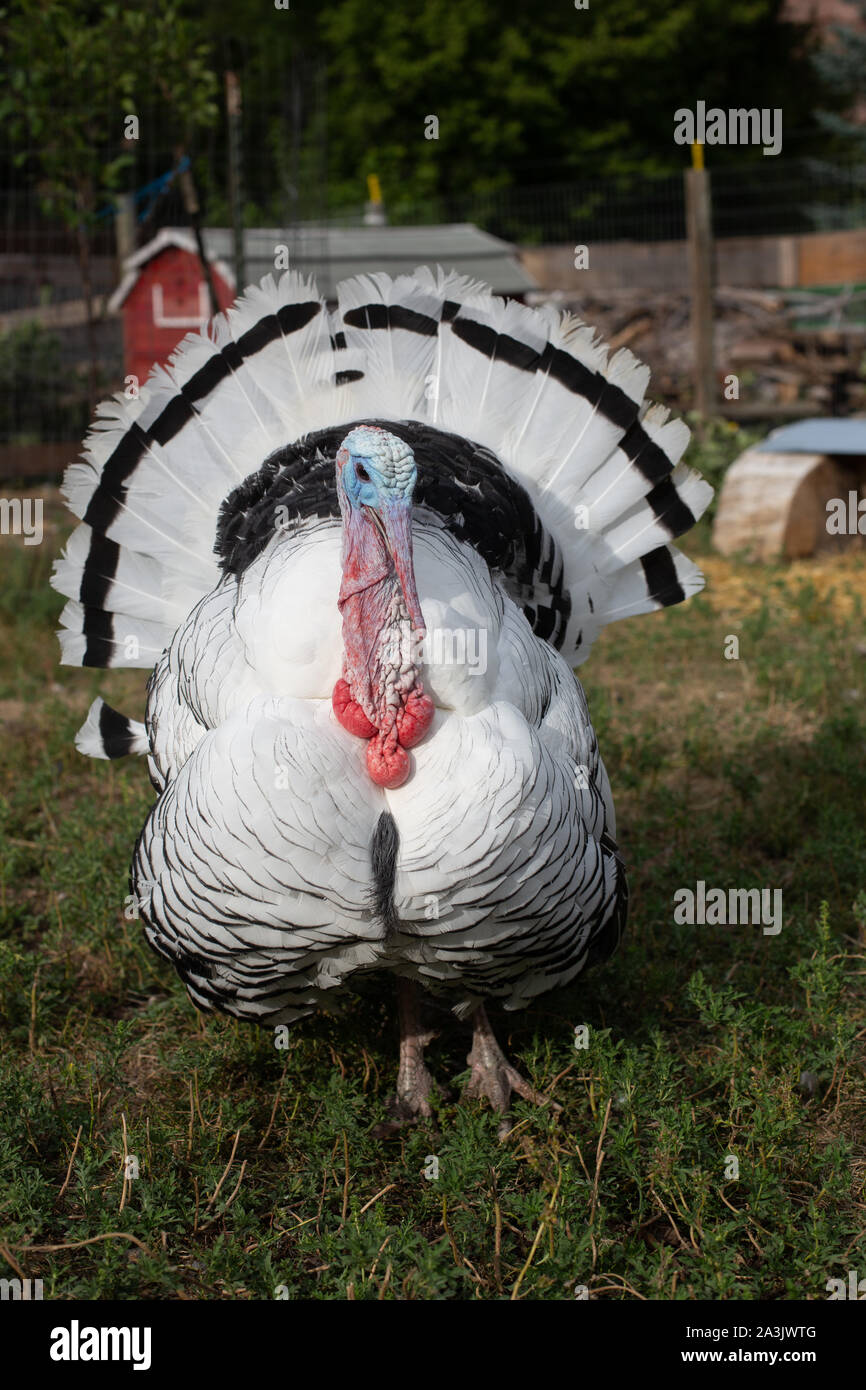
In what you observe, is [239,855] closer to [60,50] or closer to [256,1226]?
[256,1226]

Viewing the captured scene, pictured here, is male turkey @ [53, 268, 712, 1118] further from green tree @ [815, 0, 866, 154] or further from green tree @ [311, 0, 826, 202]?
green tree @ [311, 0, 826, 202]

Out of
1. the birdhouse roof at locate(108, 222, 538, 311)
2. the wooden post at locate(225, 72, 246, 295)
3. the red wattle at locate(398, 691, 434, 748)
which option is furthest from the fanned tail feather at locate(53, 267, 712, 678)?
the birdhouse roof at locate(108, 222, 538, 311)

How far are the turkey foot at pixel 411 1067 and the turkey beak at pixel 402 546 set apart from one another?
1.39 m

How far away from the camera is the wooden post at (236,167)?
741 centimetres

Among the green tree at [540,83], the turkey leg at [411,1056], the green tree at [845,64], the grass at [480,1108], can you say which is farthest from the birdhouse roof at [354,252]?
the green tree at [540,83]

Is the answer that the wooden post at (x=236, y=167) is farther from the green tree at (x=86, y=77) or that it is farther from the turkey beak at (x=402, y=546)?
the turkey beak at (x=402, y=546)

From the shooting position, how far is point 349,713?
289cm

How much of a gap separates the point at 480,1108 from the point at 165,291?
1056 cm

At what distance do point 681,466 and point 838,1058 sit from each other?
198 centimetres

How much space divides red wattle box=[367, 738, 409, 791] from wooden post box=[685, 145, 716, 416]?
9446mm

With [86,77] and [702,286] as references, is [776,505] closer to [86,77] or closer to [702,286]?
[702,286]

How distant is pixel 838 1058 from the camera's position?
12.3ft

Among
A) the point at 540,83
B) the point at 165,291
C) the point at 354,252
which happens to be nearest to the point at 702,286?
the point at 354,252
